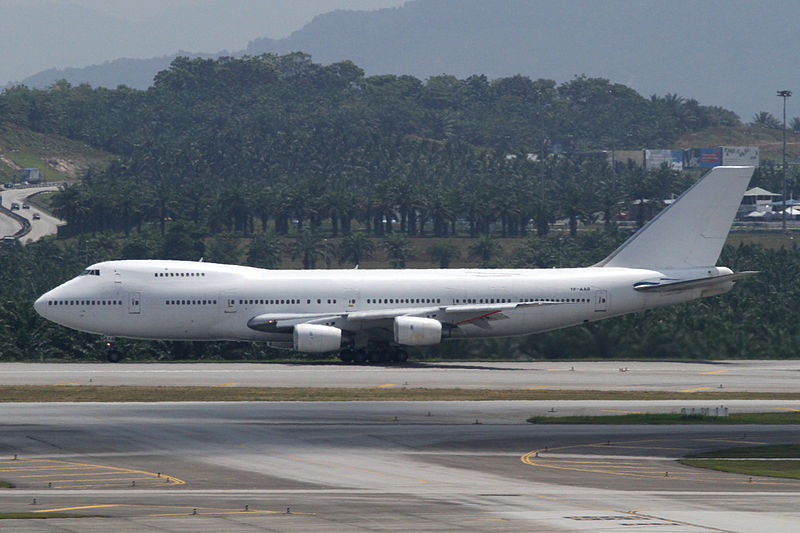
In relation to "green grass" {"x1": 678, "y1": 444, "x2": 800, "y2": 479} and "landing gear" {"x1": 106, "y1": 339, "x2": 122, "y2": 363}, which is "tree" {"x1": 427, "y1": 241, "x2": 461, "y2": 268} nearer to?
"landing gear" {"x1": 106, "y1": 339, "x2": 122, "y2": 363}

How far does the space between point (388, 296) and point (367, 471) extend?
103ft

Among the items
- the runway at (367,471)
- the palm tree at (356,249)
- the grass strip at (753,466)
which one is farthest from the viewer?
the palm tree at (356,249)

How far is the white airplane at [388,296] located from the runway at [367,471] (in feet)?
56.6

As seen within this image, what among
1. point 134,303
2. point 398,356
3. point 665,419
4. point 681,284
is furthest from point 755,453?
point 134,303

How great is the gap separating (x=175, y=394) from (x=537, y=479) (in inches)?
820

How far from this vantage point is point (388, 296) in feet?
198

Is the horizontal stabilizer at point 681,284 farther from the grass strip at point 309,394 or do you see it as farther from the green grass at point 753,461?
the green grass at point 753,461

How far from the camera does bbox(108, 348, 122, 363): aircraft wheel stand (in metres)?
61.6

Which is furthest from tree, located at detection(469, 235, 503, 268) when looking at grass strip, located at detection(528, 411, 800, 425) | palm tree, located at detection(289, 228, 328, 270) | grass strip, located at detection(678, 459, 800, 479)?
grass strip, located at detection(678, 459, 800, 479)

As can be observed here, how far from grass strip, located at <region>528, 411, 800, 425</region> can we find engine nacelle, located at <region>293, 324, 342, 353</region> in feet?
67.4

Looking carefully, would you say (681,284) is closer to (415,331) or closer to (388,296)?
(415,331)

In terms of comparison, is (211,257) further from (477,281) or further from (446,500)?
(446,500)

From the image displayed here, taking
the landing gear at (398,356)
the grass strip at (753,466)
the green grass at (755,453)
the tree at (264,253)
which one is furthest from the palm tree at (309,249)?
the grass strip at (753,466)

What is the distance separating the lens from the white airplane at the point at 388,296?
59406 millimetres
